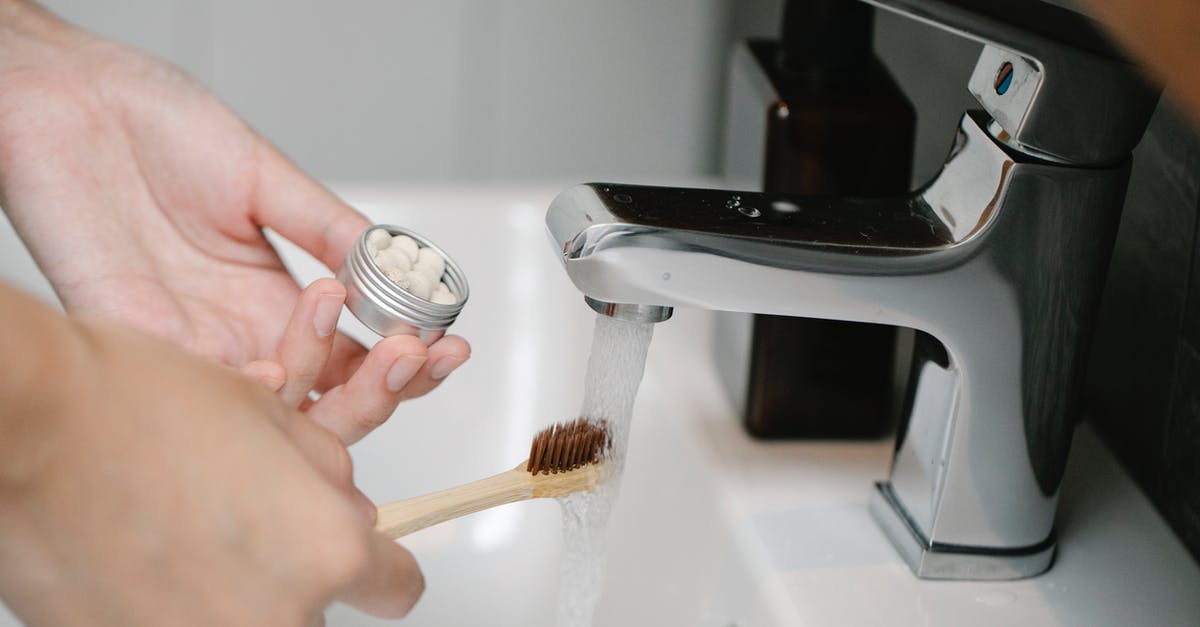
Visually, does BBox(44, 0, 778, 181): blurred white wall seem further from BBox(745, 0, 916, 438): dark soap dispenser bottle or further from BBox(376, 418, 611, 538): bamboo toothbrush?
BBox(376, 418, 611, 538): bamboo toothbrush

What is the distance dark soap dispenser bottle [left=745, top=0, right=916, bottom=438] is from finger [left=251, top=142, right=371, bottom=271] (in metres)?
0.17

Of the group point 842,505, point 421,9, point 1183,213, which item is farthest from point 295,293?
point 421,9

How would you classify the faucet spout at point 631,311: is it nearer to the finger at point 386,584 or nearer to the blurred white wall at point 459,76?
the finger at point 386,584

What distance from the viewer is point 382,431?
60 cm

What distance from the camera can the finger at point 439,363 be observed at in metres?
0.42

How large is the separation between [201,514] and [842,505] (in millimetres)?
289

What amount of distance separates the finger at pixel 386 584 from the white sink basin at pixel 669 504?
15 cm

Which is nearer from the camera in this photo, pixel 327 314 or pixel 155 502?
pixel 155 502

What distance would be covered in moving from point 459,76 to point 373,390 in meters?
0.72

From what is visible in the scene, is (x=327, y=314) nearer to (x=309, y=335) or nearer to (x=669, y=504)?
(x=309, y=335)

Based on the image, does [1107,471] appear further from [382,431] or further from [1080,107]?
[382,431]

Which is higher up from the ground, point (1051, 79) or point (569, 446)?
point (1051, 79)

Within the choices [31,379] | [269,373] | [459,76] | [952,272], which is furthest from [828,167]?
[459,76]

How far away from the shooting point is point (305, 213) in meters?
0.49
